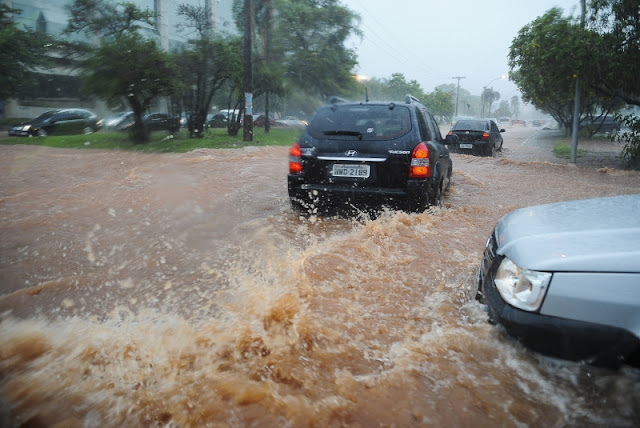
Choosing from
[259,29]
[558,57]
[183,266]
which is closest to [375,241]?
[183,266]

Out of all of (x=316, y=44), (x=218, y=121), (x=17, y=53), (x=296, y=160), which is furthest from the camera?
(x=316, y=44)

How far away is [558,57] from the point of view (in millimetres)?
11656

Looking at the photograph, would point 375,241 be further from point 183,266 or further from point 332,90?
point 332,90

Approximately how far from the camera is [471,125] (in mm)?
16500

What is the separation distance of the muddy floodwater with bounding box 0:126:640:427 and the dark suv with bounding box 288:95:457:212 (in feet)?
1.01

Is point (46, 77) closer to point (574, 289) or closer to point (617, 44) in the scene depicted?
point (617, 44)

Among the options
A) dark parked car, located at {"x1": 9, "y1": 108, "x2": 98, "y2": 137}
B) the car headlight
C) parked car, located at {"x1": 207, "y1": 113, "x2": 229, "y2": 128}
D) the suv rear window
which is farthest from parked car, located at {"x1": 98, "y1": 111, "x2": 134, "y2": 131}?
the car headlight

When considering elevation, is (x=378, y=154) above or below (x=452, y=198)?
above

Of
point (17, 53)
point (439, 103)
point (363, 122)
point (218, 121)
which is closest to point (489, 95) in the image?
point (439, 103)

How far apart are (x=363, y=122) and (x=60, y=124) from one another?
20.3 meters

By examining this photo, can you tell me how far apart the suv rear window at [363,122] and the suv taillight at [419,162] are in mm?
256

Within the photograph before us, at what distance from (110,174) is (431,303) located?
27.4ft

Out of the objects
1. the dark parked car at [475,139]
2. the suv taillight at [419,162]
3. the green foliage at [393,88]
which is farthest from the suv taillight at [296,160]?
the green foliage at [393,88]

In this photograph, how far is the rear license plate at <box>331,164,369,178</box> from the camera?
498 centimetres
